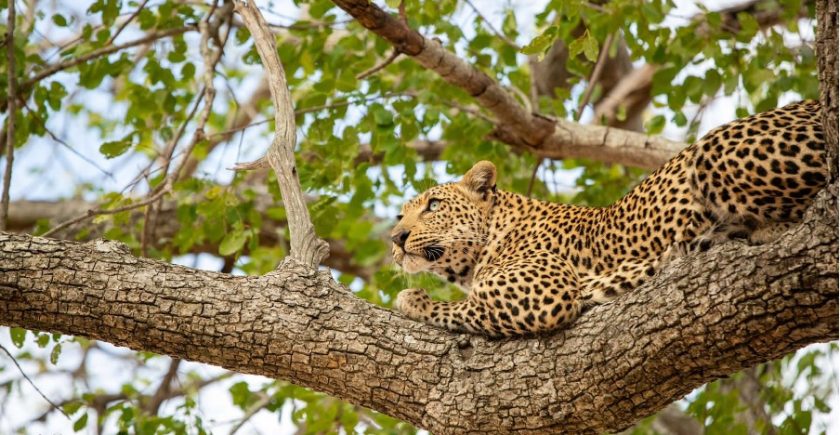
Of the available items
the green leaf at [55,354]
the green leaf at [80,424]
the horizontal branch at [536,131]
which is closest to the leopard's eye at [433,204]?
the horizontal branch at [536,131]

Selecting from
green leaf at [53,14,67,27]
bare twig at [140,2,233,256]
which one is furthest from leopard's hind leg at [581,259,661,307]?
green leaf at [53,14,67,27]

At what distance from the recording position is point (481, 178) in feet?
27.8

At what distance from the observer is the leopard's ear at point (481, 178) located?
8.47 m

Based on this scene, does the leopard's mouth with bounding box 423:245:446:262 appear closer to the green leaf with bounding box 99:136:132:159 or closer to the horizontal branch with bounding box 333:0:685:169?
the horizontal branch with bounding box 333:0:685:169

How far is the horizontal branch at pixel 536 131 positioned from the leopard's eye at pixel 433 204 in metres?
1.40

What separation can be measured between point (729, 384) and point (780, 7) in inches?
184

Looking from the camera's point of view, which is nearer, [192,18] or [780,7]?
[192,18]

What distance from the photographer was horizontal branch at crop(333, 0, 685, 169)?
922 centimetres

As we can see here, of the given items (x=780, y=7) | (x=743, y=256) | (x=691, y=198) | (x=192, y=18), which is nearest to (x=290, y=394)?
(x=192, y=18)

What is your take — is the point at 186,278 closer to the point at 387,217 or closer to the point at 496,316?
the point at 496,316

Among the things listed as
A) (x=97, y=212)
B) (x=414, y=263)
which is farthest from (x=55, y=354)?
(x=414, y=263)

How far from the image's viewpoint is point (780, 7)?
1231cm

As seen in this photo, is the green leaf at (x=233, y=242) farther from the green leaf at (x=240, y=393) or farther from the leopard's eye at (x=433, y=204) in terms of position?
the leopard's eye at (x=433, y=204)

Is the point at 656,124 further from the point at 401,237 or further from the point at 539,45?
the point at 539,45
